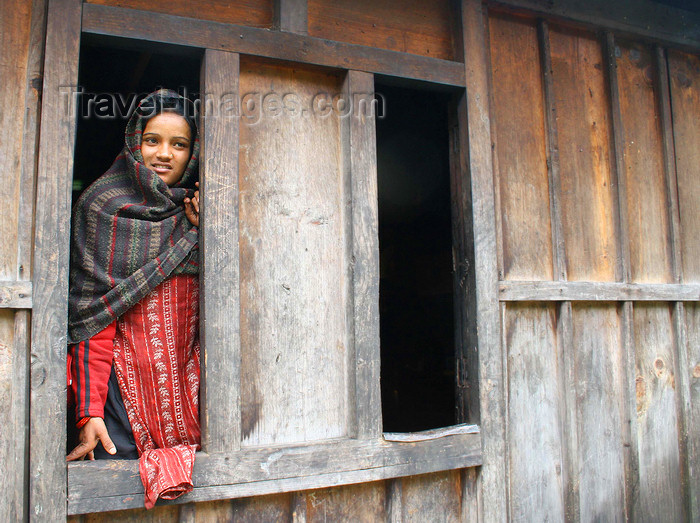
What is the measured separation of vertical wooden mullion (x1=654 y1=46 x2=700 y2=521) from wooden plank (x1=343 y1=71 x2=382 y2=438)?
5.37 feet

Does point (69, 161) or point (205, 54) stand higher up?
point (205, 54)

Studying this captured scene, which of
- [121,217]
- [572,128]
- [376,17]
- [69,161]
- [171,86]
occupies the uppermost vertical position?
[171,86]

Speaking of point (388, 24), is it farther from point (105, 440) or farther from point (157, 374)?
point (105, 440)

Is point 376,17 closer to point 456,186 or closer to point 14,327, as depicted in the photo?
point 456,186

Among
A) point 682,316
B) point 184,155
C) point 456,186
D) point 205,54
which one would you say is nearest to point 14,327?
point 184,155

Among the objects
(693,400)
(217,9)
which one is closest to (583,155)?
(693,400)

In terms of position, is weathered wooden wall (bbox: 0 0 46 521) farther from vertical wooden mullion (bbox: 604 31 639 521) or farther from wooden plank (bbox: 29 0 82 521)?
vertical wooden mullion (bbox: 604 31 639 521)

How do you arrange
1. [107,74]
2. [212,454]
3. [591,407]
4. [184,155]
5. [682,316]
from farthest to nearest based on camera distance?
[107,74] < [682,316] < [591,407] < [184,155] < [212,454]

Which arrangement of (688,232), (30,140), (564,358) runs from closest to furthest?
(30,140) < (564,358) < (688,232)

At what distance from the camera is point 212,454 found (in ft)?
5.97

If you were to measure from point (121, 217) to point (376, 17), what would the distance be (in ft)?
4.21

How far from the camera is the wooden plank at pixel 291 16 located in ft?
6.87

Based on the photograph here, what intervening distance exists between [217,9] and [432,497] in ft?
6.52

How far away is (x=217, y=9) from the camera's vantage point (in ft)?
6.75
